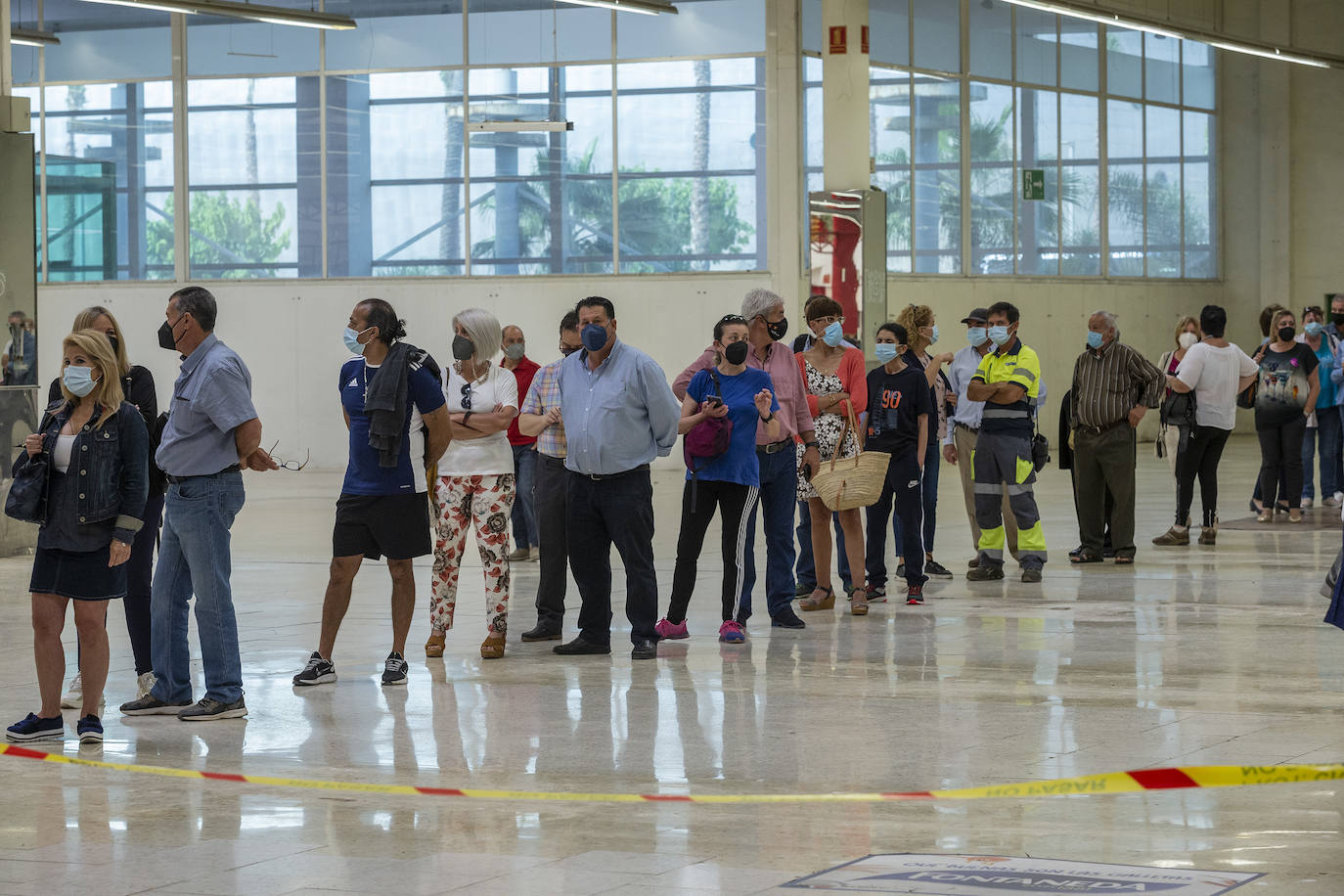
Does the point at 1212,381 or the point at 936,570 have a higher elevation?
the point at 1212,381

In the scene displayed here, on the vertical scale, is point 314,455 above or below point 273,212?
below

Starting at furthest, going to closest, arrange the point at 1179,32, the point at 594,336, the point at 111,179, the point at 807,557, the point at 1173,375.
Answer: the point at 111,179
the point at 1179,32
the point at 1173,375
the point at 807,557
the point at 594,336

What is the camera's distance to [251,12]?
2264cm

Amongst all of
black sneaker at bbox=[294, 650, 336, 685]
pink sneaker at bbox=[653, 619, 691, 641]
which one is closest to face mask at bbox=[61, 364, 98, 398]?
black sneaker at bbox=[294, 650, 336, 685]

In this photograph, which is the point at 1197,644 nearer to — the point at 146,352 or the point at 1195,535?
the point at 1195,535

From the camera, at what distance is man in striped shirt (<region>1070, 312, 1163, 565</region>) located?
41.6ft

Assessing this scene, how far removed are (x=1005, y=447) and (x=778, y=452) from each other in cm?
269

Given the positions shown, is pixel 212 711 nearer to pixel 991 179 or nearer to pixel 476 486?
pixel 476 486

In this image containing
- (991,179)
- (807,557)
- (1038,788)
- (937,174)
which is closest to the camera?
(1038,788)

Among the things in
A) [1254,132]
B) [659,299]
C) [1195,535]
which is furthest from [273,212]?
[1254,132]

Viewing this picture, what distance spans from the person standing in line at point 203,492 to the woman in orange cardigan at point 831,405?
12.8 feet

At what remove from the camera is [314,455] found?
26156mm

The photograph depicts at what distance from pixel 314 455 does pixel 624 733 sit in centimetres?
1991

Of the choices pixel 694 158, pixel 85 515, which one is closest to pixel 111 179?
pixel 694 158
